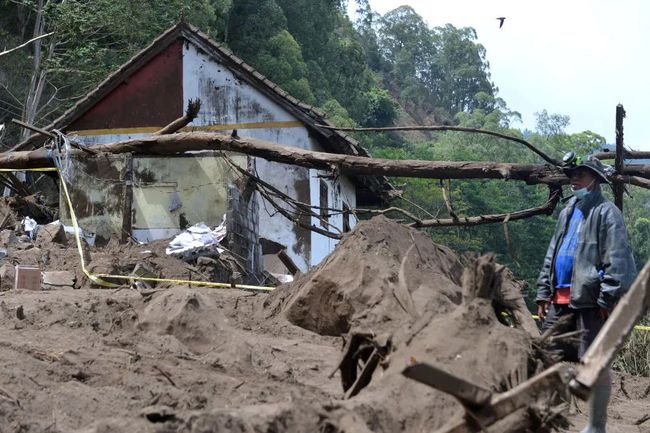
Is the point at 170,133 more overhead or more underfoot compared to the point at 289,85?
more underfoot

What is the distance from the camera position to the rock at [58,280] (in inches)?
470

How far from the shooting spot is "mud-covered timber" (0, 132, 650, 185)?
1103 centimetres

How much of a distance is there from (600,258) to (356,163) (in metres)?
5.74

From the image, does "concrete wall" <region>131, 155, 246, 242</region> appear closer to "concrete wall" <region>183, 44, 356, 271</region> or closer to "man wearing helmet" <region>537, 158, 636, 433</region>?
"concrete wall" <region>183, 44, 356, 271</region>

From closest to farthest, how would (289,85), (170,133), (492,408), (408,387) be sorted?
(492,408)
(408,387)
(170,133)
(289,85)

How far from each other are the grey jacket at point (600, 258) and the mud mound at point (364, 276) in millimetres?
1034

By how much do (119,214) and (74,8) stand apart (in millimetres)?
14737

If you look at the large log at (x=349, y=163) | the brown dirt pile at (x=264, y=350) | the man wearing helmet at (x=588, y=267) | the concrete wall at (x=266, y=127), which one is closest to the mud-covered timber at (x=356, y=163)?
the large log at (x=349, y=163)

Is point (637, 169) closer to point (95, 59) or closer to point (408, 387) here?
point (408, 387)

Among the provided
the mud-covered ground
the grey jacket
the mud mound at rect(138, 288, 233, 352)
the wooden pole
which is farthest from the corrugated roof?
the grey jacket

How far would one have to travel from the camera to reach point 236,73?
75.4 feet

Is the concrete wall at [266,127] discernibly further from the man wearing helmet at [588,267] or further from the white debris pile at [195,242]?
the man wearing helmet at [588,267]

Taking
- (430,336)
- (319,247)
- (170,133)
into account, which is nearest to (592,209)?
(430,336)

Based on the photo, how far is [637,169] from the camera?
10641mm
